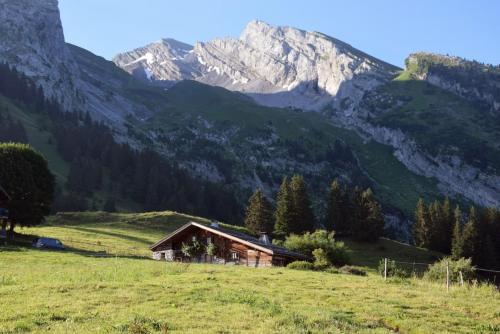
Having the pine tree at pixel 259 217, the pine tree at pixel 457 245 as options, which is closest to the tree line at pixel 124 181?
the pine tree at pixel 259 217

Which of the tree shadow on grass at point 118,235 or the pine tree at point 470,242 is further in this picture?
the pine tree at point 470,242

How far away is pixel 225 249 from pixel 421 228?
6641cm

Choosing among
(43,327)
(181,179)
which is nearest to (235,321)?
(43,327)

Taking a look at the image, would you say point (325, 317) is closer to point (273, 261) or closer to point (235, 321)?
point (235, 321)

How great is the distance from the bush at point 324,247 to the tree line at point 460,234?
37.6m

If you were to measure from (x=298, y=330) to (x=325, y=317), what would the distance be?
3.26 metres

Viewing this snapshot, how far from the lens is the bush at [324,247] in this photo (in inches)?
2596

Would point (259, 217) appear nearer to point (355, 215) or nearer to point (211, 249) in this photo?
point (355, 215)

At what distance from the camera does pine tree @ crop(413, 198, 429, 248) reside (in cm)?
10994

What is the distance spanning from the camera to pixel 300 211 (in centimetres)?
10838

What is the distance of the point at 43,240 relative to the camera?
197ft

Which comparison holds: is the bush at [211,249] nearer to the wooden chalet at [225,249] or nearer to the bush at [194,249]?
the wooden chalet at [225,249]

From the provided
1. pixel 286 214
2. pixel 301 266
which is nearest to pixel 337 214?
pixel 286 214

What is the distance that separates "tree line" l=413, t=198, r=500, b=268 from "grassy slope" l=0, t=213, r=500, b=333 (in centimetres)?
6531
